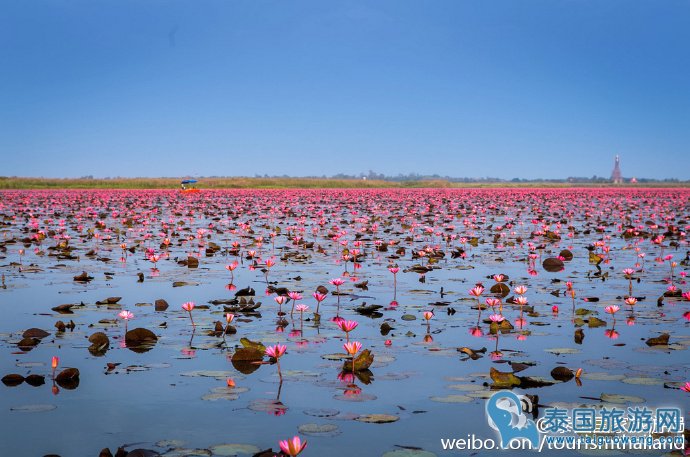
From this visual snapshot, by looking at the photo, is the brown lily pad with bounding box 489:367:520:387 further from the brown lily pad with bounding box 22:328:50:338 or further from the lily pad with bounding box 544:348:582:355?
the brown lily pad with bounding box 22:328:50:338

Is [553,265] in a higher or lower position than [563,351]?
higher

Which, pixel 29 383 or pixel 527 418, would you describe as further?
pixel 29 383

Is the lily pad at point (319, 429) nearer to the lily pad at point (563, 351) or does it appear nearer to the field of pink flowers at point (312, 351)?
the field of pink flowers at point (312, 351)

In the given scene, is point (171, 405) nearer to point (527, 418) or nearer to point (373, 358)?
point (373, 358)

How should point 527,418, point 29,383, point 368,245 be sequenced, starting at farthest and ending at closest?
1. point 368,245
2. point 29,383
3. point 527,418

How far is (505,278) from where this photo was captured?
9672 millimetres

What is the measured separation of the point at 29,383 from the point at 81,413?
94cm

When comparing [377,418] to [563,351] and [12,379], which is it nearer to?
[563,351]

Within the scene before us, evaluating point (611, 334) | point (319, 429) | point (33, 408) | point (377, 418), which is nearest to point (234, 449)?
point (319, 429)

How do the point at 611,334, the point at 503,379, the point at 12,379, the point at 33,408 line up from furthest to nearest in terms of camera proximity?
the point at 611,334
the point at 12,379
the point at 503,379
the point at 33,408

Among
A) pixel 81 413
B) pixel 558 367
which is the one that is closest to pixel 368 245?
pixel 558 367

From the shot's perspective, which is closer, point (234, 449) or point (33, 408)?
point (234, 449)

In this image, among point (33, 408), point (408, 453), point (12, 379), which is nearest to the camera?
point (408, 453)

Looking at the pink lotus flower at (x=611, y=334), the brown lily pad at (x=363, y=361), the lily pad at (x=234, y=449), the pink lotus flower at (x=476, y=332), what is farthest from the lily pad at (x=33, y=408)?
the pink lotus flower at (x=611, y=334)
